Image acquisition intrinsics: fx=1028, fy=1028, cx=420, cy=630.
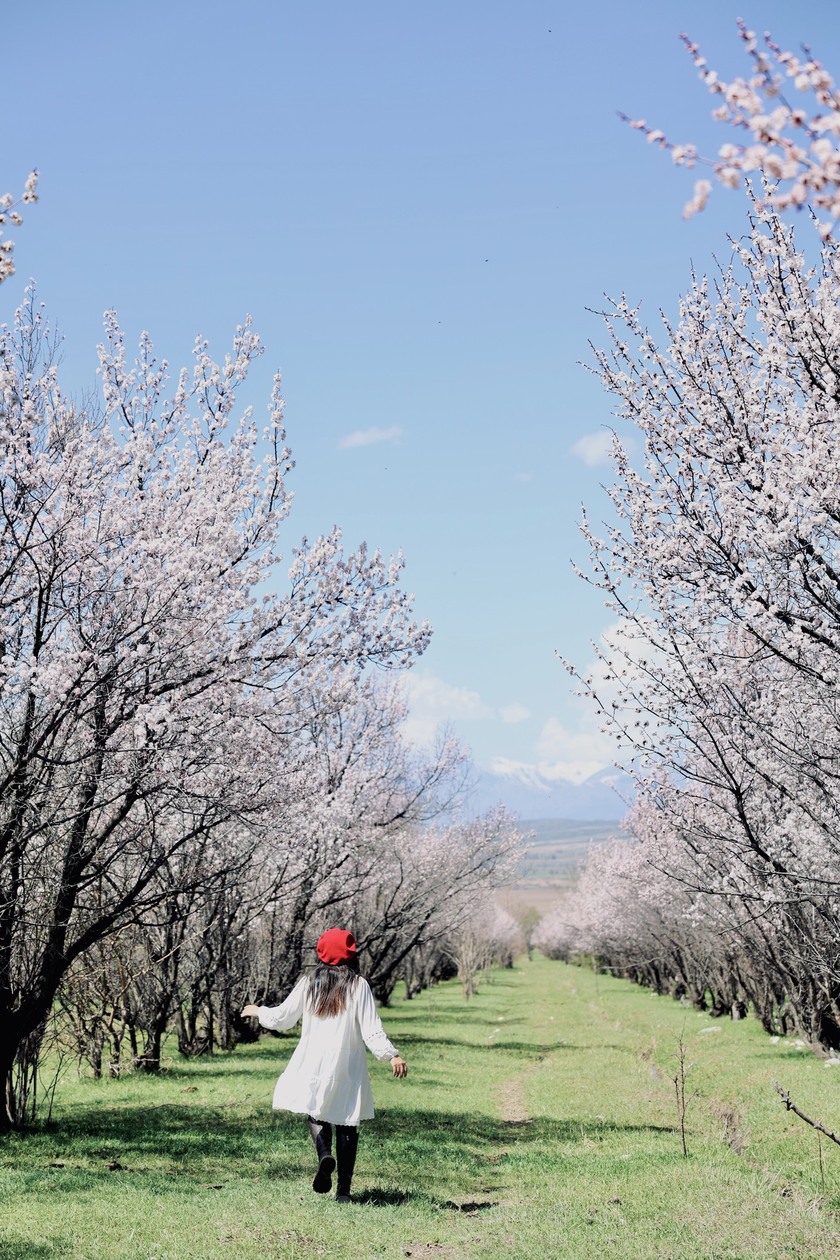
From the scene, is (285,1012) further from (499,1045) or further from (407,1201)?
(499,1045)

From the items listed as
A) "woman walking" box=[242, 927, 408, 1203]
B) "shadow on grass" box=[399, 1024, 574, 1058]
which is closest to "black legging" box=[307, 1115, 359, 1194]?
"woman walking" box=[242, 927, 408, 1203]

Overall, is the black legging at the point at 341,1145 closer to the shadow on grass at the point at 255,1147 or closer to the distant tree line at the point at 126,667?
the shadow on grass at the point at 255,1147

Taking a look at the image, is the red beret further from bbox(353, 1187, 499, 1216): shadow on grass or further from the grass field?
bbox(353, 1187, 499, 1216): shadow on grass

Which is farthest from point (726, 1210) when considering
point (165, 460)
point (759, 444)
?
point (165, 460)

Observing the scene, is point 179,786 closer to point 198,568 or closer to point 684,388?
point 198,568

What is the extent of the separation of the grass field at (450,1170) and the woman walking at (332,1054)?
478 millimetres

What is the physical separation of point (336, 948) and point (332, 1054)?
31.9 inches

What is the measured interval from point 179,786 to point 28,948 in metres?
2.94

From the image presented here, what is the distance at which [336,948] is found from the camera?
8422 millimetres

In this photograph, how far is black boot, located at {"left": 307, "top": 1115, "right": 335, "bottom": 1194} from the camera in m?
8.12

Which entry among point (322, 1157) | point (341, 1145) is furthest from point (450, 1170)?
point (322, 1157)

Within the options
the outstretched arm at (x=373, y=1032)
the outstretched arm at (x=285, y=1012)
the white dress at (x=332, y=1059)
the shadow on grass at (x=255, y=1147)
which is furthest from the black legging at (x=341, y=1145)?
the outstretched arm at (x=285, y=1012)

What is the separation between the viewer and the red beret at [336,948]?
842 centimetres

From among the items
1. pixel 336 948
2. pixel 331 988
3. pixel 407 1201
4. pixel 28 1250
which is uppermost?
pixel 336 948
